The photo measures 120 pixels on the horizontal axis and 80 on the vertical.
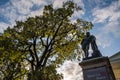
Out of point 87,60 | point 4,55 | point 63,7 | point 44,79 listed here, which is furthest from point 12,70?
point 87,60

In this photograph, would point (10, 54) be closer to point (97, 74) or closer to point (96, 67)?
point (96, 67)

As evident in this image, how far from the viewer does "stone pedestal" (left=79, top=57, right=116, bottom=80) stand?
904cm

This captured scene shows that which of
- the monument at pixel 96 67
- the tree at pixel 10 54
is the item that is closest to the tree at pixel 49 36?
the tree at pixel 10 54

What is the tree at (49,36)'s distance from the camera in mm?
16891

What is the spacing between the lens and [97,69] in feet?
30.7

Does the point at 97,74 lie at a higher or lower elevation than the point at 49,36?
lower

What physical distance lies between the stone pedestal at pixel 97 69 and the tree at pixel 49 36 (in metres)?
6.74

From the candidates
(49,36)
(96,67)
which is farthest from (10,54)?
(96,67)

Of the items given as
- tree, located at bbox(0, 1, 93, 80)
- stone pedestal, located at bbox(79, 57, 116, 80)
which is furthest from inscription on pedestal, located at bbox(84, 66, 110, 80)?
tree, located at bbox(0, 1, 93, 80)

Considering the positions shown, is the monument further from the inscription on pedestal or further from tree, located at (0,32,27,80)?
tree, located at (0,32,27,80)

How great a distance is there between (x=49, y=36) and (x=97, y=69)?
9967 millimetres

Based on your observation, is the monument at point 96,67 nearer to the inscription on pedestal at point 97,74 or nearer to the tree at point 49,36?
the inscription on pedestal at point 97,74

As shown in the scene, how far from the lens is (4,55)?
55.0 feet

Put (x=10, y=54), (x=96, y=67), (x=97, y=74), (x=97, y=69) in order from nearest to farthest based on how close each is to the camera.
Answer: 1. (x=97, y=74)
2. (x=97, y=69)
3. (x=96, y=67)
4. (x=10, y=54)
